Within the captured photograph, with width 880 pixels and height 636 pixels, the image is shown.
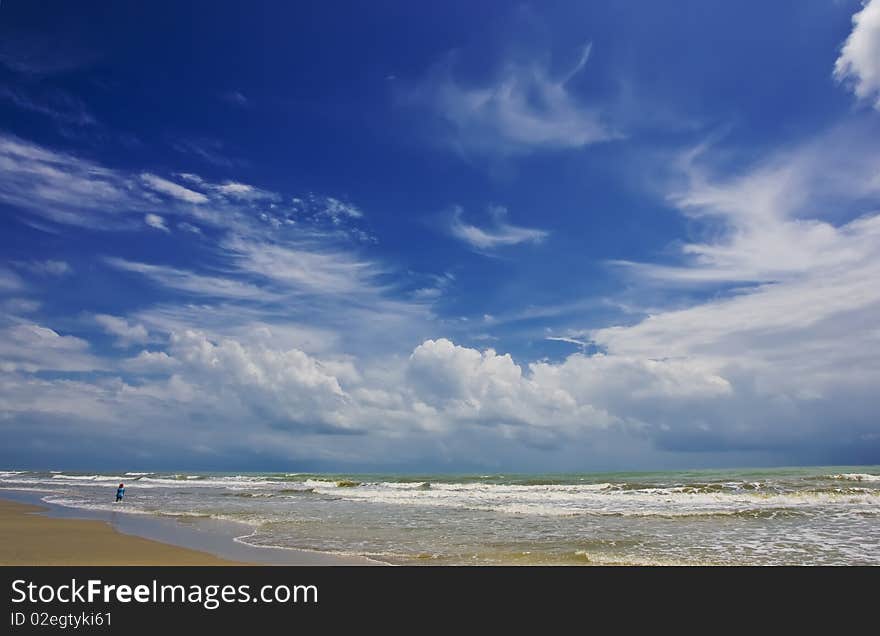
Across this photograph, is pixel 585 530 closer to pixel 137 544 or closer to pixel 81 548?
pixel 137 544

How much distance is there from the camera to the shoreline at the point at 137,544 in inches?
511

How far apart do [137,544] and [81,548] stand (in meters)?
1.40

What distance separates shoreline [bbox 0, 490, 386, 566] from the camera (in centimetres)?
1297

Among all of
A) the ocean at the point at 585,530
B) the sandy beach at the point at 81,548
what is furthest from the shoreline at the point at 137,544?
the ocean at the point at 585,530

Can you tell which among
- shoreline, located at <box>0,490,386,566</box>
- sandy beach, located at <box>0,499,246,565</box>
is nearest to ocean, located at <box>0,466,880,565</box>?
shoreline, located at <box>0,490,386,566</box>

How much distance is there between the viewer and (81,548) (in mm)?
14828
